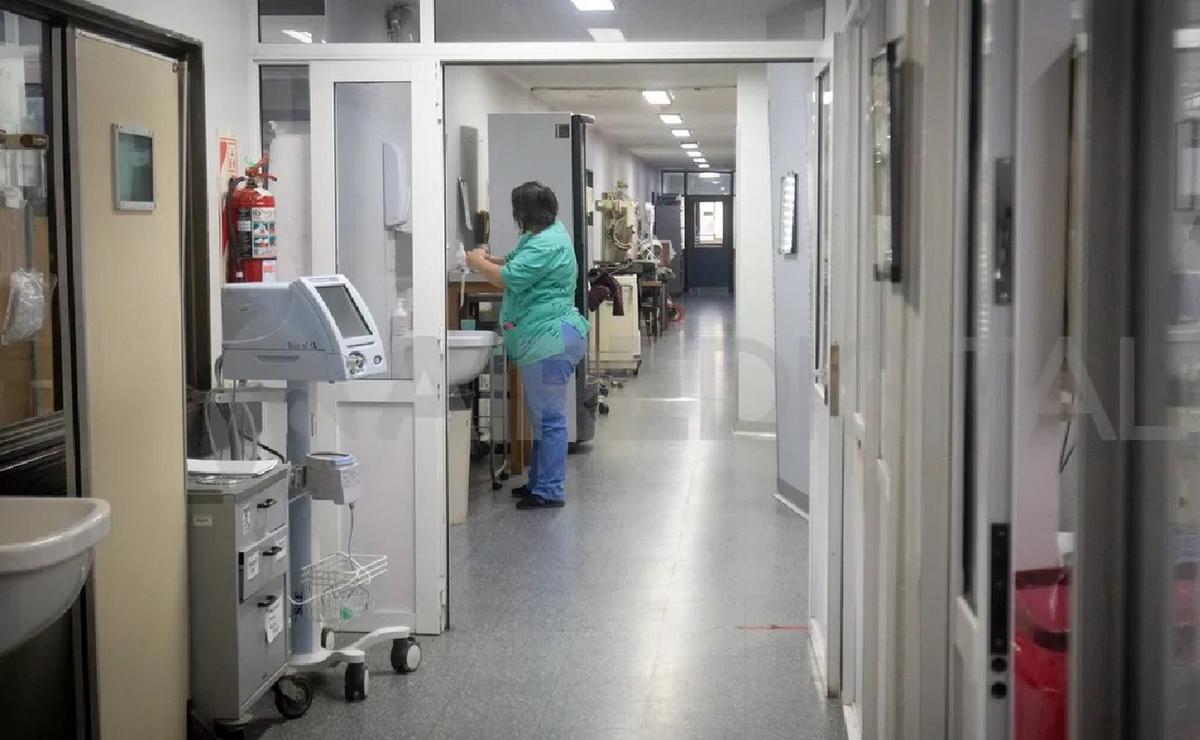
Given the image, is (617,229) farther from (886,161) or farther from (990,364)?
(990,364)

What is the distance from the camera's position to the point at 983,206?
1.84m

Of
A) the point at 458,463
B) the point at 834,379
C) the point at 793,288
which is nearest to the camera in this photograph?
the point at 834,379

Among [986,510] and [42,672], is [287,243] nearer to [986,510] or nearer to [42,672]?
[42,672]

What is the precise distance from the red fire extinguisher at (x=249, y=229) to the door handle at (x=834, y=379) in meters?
1.78

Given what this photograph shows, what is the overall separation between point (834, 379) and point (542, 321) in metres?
2.95

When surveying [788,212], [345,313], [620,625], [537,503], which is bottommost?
[620,625]

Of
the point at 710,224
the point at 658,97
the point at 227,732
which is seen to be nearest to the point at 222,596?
the point at 227,732

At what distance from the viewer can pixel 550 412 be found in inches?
264

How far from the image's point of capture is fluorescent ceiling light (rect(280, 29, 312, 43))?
4539mm

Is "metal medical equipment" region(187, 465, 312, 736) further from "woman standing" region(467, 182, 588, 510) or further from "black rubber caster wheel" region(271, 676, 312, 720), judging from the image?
"woman standing" region(467, 182, 588, 510)

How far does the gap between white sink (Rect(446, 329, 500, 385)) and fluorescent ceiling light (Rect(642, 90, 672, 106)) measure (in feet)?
20.2

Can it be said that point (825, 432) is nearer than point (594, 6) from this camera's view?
Yes

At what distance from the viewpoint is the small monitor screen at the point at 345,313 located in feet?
13.1

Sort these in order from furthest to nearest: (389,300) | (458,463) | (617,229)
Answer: (617,229) < (458,463) < (389,300)
